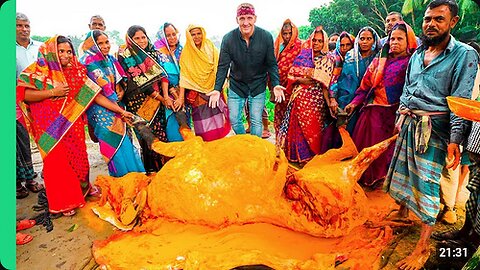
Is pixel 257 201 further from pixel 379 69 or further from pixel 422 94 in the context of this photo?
pixel 379 69

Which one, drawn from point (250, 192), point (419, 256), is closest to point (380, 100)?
point (419, 256)

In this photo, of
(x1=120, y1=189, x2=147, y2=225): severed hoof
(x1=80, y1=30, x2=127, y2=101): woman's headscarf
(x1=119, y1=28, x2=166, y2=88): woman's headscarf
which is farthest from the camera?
(x1=119, y1=28, x2=166, y2=88): woman's headscarf

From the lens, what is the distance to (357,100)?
402cm

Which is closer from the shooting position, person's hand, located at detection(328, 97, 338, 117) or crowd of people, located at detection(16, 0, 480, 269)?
crowd of people, located at detection(16, 0, 480, 269)

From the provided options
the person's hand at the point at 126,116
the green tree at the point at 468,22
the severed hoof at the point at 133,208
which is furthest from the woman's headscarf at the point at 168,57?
the green tree at the point at 468,22

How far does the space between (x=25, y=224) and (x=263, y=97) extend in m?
3.11

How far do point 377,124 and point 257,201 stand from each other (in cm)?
187

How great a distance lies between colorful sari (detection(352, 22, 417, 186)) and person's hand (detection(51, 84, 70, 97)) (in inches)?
132

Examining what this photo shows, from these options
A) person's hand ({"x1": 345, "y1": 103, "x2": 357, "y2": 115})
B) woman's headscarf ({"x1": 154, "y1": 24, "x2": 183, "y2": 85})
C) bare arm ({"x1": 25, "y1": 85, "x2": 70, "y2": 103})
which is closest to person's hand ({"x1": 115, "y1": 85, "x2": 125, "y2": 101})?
woman's headscarf ({"x1": 154, "y1": 24, "x2": 183, "y2": 85})

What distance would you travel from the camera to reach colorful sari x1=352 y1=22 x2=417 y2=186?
3.50m

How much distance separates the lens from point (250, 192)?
2959 mm

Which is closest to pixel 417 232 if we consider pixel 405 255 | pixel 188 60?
pixel 405 255

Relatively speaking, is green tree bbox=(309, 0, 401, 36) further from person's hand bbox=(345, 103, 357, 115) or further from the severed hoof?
the severed hoof

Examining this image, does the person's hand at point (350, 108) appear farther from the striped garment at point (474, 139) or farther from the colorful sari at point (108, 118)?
the colorful sari at point (108, 118)
